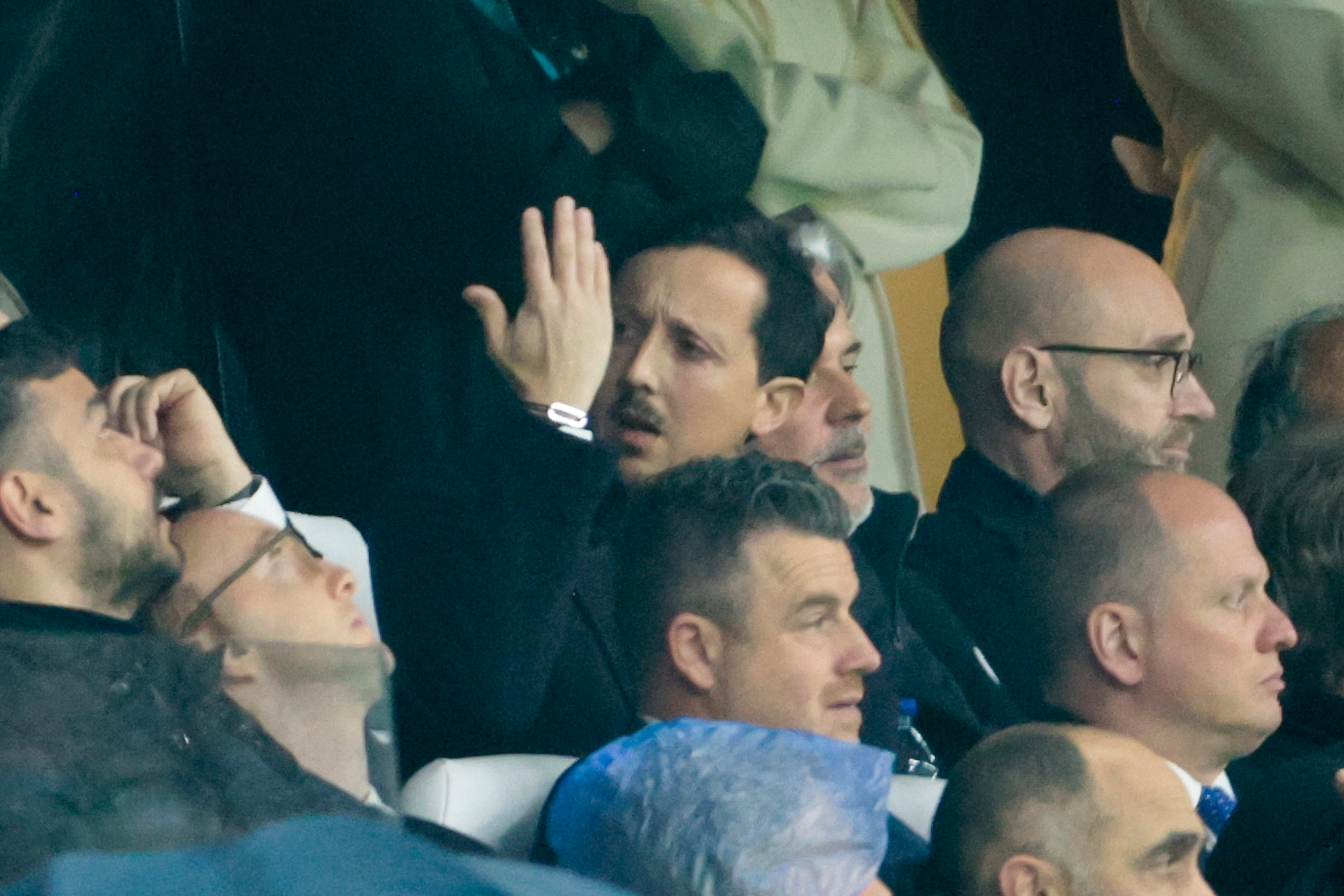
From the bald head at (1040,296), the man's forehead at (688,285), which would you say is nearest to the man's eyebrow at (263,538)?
the man's forehead at (688,285)

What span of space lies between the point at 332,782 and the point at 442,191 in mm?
1289

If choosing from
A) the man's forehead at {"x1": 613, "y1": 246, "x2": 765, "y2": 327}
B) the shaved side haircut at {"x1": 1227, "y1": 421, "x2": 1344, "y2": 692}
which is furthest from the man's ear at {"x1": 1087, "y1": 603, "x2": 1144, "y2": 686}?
the man's forehead at {"x1": 613, "y1": 246, "x2": 765, "y2": 327}

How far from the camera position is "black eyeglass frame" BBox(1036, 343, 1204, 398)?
2.62 metres

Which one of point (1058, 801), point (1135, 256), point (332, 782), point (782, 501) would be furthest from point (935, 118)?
point (332, 782)

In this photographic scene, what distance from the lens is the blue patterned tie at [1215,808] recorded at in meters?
1.95

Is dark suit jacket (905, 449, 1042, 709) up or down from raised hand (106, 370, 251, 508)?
down

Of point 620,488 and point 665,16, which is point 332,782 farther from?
point 665,16

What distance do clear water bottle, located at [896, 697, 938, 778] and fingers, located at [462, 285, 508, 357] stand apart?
55cm

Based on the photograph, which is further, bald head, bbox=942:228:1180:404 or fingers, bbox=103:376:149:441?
bald head, bbox=942:228:1180:404

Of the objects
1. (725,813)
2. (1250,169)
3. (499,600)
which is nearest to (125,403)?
(499,600)

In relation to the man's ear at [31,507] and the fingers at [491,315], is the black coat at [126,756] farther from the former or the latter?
the fingers at [491,315]

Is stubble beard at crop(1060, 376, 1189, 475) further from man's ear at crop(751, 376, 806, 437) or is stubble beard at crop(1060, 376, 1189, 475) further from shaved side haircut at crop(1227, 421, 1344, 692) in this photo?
man's ear at crop(751, 376, 806, 437)

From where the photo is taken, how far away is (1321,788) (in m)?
1.98

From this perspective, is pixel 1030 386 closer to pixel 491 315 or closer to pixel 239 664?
pixel 491 315
